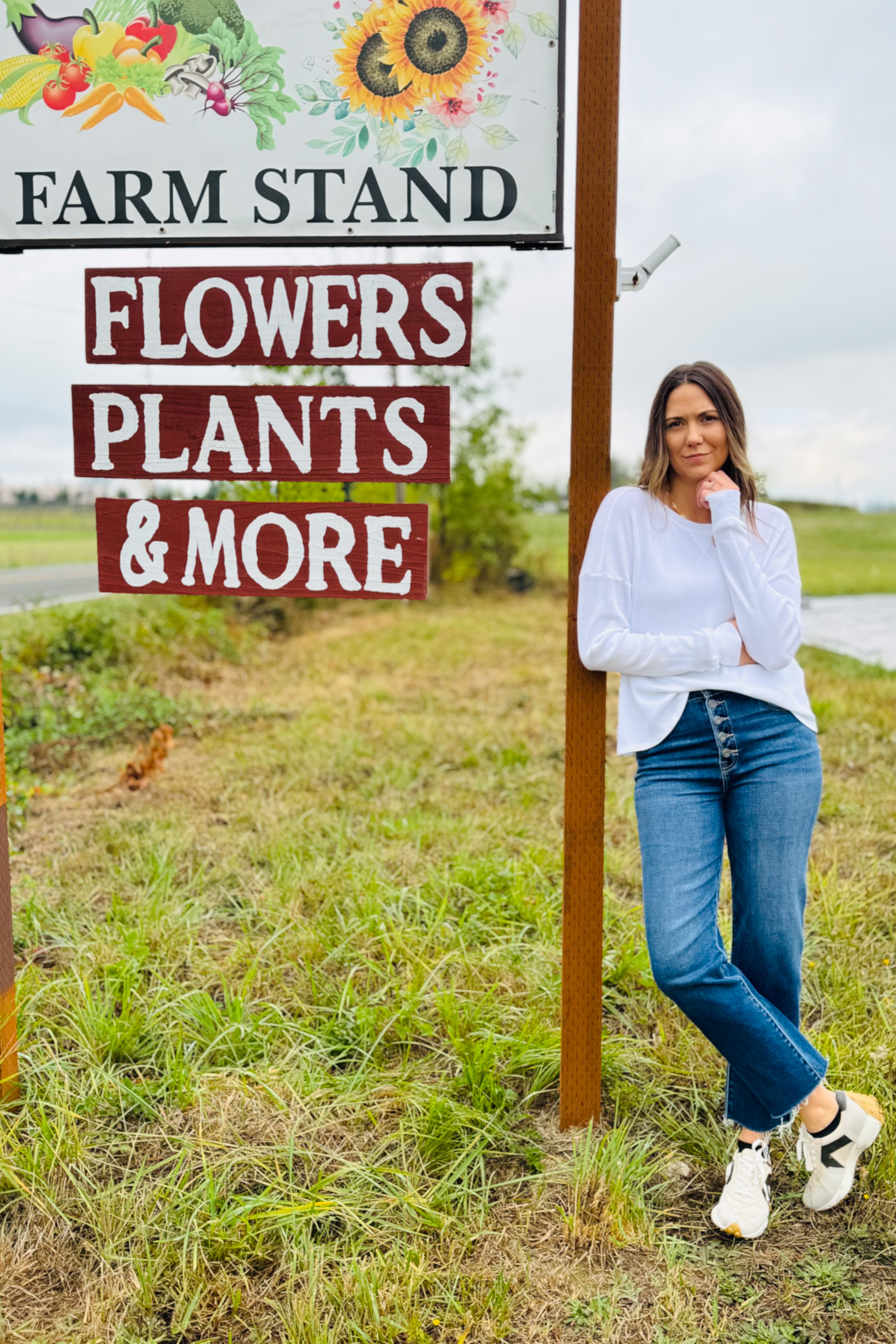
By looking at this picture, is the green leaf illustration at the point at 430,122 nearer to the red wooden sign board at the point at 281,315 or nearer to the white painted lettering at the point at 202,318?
the red wooden sign board at the point at 281,315

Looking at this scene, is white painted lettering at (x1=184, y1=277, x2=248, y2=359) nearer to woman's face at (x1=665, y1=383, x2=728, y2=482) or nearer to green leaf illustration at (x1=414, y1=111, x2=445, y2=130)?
green leaf illustration at (x1=414, y1=111, x2=445, y2=130)

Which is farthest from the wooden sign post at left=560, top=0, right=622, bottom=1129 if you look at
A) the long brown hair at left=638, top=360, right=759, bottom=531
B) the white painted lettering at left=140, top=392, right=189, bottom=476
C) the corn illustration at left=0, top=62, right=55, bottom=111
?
the corn illustration at left=0, top=62, right=55, bottom=111

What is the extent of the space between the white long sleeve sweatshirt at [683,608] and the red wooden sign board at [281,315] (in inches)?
23.2

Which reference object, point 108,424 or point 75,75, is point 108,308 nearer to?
point 108,424

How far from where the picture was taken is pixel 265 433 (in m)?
2.19

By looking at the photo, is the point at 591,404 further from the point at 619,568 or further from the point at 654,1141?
the point at 654,1141

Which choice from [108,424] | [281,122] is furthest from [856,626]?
[108,424]

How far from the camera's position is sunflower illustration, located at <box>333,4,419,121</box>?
83.4 inches

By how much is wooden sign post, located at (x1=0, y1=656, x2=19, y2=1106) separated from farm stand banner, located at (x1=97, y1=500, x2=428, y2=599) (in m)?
0.51

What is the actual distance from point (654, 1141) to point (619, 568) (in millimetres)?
1347

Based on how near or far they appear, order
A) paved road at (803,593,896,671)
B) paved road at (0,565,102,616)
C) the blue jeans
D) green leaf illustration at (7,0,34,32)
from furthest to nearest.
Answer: paved road at (0,565,102,616), paved road at (803,593,896,671), green leaf illustration at (7,0,34,32), the blue jeans

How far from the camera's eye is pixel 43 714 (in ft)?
18.6

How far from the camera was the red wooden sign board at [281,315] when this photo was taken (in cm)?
213

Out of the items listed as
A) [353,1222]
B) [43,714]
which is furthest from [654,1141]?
[43,714]
